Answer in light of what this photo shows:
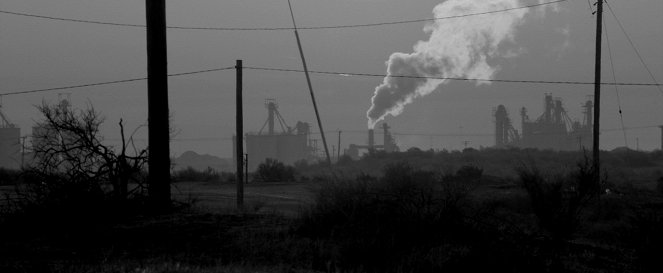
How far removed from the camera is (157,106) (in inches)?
801

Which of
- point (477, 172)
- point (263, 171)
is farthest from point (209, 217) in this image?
point (263, 171)

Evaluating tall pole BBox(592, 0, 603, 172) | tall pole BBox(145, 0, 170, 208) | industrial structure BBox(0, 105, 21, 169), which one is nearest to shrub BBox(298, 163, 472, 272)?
tall pole BBox(145, 0, 170, 208)

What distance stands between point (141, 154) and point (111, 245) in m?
6.15

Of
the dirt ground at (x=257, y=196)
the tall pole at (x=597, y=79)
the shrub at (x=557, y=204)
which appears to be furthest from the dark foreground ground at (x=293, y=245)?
the tall pole at (x=597, y=79)

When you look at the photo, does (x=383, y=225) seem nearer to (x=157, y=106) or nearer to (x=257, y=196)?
(x=157, y=106)

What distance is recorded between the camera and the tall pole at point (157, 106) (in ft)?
66.7

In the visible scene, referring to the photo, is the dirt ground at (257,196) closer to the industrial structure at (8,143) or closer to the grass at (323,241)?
the grass at (323,241)

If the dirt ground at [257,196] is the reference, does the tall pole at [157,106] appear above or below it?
above

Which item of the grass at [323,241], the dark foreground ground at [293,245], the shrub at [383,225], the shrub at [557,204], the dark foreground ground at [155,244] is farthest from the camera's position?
the shrub at [557,204]

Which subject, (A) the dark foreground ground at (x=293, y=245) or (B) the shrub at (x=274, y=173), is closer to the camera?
(A) the dark foreground ground at (x=293, y=245)

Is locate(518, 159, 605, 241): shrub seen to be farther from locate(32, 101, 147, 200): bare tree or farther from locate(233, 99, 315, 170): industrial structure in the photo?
locate(233, 99, 315, 170): industrial structure

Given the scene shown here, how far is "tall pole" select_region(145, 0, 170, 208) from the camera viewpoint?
→ 20328 millimetres

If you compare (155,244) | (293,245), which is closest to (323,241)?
(293,245)

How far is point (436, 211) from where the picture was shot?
17.2 meters
